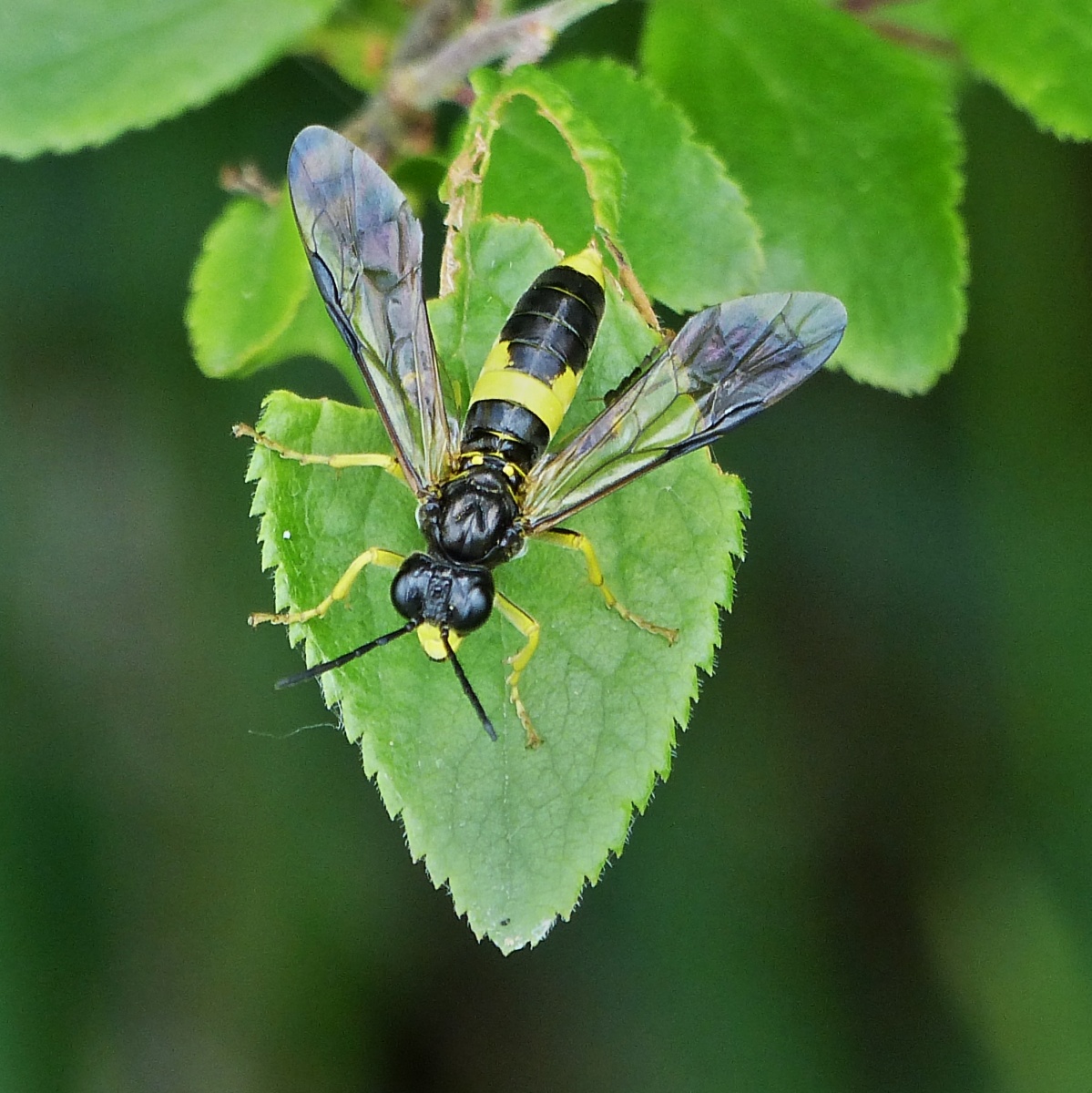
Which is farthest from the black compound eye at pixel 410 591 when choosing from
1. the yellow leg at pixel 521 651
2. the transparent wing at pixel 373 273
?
the transparent wing at pixel 373 273

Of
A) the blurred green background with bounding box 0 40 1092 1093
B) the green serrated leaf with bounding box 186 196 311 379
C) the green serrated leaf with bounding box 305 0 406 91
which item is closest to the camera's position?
the green serrated leaf with bounding box 186 196 311 379

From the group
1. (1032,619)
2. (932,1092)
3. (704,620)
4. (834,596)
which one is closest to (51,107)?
(704,620)

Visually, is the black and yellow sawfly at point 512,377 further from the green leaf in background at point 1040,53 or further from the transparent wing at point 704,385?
the green leaf in background at point 1040,53

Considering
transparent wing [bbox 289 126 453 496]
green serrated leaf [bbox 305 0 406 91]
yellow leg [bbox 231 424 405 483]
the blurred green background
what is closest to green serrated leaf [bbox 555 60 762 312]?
transparent wing [bbox 289 126 453 496]

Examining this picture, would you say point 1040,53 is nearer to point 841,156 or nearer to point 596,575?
point 841,156

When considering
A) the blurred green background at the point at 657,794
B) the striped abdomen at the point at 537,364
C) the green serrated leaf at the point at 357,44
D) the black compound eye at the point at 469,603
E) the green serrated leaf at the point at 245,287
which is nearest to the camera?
the black compound eye at the point at 469,603

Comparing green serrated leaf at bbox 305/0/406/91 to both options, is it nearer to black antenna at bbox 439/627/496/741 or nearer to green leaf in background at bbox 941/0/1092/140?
green leaf in background at bbox 941/0/1092/140

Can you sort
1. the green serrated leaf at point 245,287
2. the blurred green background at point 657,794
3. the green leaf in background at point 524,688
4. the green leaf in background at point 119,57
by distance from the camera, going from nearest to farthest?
the green leaf in background at point 524,688 → the green serrated leaf at point 245,287 → the green leaf in background at point 119,57 → the blurred green background at point 657,794
